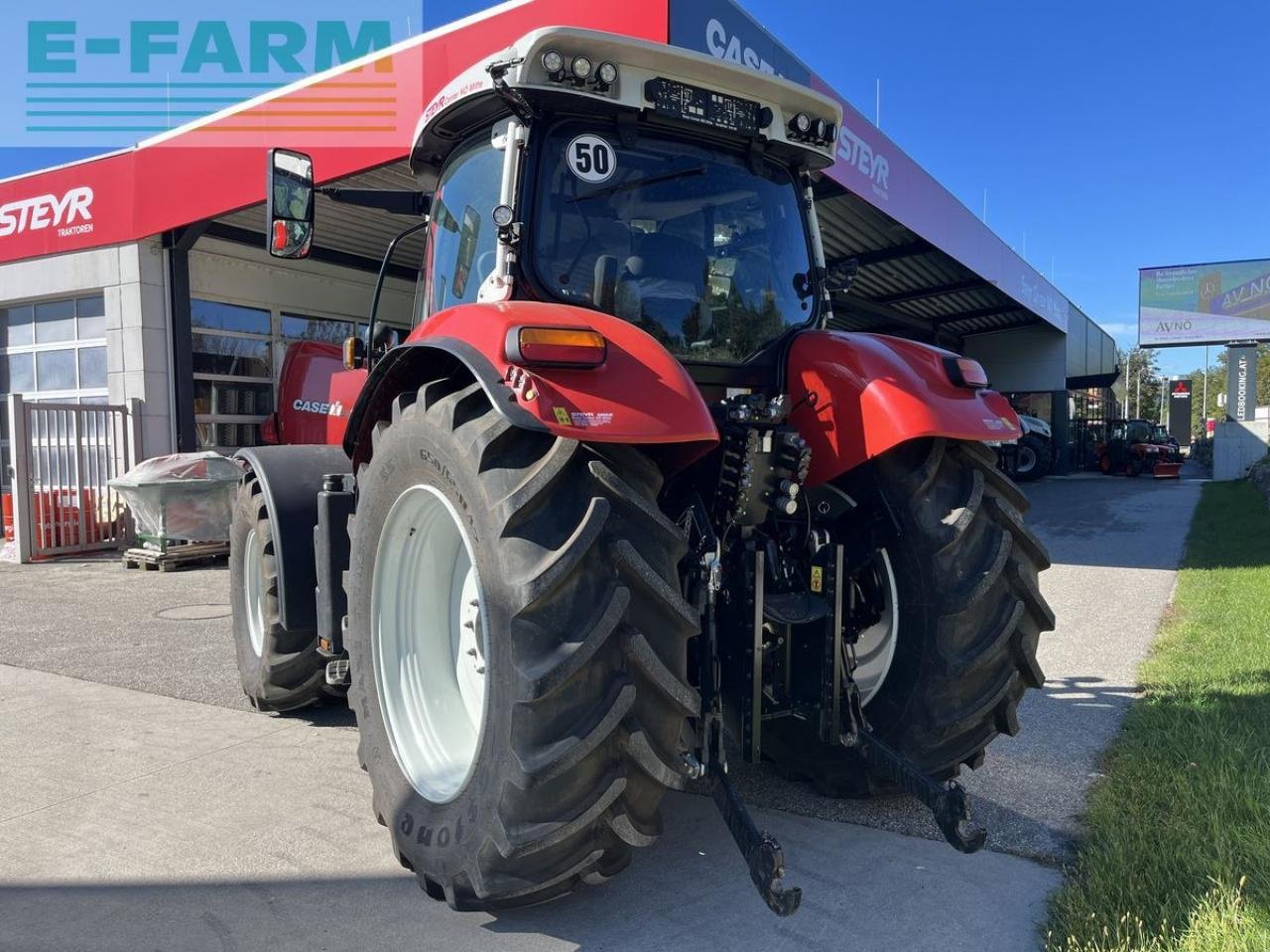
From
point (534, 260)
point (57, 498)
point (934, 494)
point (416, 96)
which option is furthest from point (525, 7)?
point (57, 498)

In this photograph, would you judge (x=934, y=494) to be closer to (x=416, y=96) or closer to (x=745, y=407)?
(x=745, y=407)

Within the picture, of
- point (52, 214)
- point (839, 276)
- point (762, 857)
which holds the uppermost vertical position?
point (52, 214)

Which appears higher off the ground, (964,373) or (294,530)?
(964,373)

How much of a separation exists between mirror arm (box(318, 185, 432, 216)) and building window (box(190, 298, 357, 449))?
32.3 feet

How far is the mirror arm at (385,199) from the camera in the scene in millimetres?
3828

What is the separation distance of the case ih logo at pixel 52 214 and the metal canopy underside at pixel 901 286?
9.69 m

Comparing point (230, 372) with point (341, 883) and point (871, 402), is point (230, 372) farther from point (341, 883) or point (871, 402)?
point (871, 402)

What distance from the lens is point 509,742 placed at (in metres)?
2.21

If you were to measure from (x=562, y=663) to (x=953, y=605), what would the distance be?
1413mm

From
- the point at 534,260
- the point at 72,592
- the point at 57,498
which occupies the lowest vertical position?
the point at 72,592

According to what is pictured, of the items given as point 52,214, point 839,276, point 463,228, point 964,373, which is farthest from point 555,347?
point 52,214

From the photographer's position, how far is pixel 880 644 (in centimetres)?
319

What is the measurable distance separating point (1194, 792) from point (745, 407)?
224 centimetres

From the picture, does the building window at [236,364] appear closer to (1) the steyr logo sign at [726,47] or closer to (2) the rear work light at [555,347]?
(1) the steyr logo sign at [726,47]
